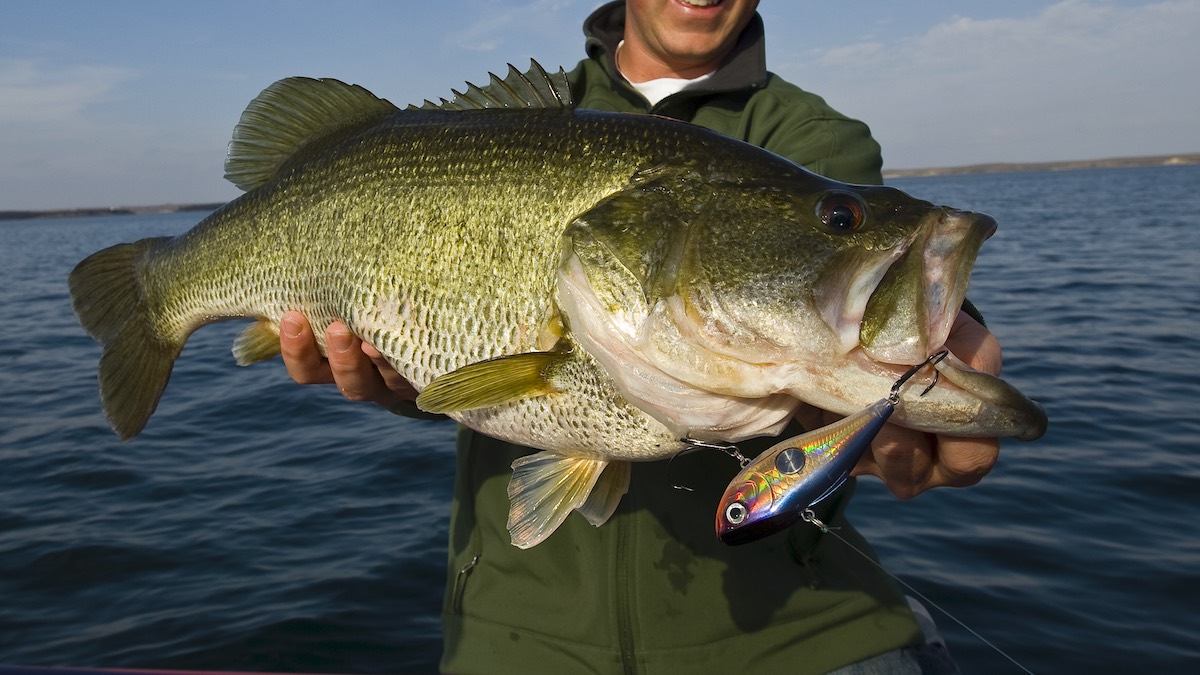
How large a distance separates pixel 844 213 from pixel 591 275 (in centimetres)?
55

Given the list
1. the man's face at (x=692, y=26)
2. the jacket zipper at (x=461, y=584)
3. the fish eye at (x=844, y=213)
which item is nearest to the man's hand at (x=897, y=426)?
the fish eye at (x=844, y=213)

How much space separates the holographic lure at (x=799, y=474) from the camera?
61.5 inches

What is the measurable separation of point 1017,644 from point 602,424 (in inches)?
150

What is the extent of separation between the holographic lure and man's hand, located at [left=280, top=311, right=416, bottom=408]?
123 centimetres

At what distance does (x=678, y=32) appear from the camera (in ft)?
9.92

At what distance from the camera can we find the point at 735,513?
5.28 ft

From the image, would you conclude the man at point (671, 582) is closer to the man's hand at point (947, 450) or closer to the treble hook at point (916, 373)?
the man's hand at point (947, 450)

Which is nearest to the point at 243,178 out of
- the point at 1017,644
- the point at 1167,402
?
the point at 1017,644

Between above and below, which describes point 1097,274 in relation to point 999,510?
above

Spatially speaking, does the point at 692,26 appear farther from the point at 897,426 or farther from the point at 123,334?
the point at 123,334

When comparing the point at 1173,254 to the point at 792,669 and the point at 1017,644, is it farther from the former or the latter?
the point at 792,669

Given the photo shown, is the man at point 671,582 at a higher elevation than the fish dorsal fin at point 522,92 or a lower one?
lower

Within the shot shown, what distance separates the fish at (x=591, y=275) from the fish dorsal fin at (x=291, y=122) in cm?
2

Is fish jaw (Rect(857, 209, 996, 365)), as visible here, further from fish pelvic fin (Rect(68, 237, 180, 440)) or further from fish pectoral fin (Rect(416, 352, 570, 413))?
fish pelvic fin (Rect(68, 237, 180, 440))
